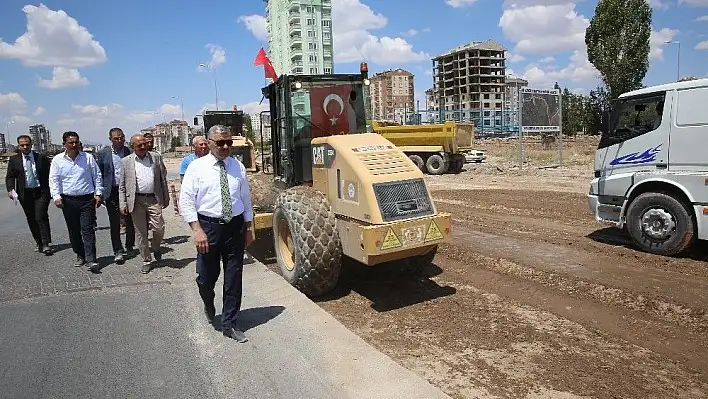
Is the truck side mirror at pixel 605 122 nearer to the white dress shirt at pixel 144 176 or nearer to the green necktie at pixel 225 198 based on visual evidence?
the green necktie at pixel 225 198

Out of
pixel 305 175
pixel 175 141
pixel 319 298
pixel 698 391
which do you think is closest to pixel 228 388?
pixel 319 298

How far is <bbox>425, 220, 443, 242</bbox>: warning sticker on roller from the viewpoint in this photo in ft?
16.7

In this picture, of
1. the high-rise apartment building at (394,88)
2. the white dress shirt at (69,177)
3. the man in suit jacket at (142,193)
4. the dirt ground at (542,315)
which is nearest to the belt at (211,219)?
the dirt ground at (542,315)

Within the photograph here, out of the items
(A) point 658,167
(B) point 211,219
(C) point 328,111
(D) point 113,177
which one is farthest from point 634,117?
(D) point 113,177

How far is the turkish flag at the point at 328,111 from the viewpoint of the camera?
662 cm

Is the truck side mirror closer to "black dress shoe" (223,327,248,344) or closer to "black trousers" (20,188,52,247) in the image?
"black dress shoe" (223,327,248,344)

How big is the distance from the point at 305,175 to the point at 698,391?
15.3ft

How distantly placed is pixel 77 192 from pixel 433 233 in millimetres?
4495

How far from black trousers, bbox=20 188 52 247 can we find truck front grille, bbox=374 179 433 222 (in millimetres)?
5557

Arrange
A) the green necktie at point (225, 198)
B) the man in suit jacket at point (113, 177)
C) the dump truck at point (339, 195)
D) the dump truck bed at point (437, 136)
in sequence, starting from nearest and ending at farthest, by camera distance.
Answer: the green necktie at point (225, 198), the dump truck at point (339, 195), the man in suit jacket at point (113, 177), the dump truck bed at point (437, 136)

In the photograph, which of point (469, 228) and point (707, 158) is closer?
point (707, 158)

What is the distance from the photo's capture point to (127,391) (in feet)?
11.1

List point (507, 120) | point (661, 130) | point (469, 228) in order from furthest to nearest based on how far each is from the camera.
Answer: point (507, 120), point (469, 228), point (661, 130)

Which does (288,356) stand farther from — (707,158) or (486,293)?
(707,158)
